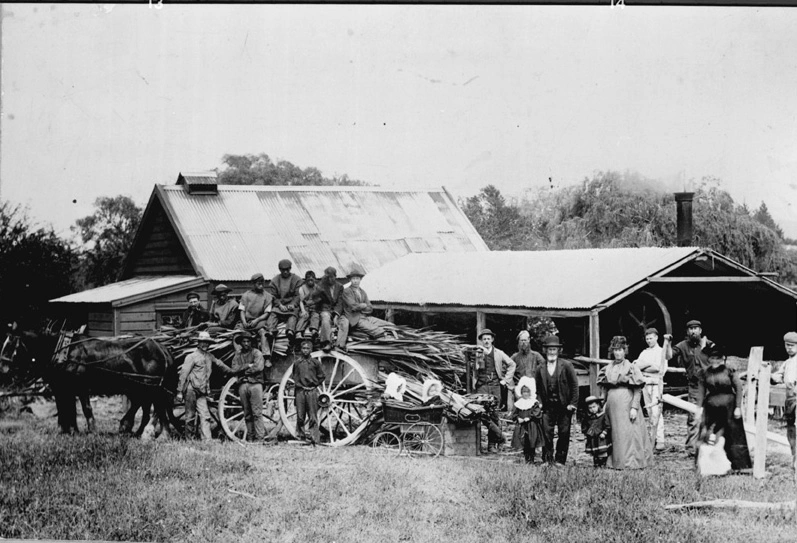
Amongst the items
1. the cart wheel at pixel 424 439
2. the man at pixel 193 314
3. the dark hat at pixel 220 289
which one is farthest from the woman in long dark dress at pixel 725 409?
the man at pixel 193 314

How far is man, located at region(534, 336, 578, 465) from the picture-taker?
8.50 metres

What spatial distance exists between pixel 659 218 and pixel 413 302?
6.02 m

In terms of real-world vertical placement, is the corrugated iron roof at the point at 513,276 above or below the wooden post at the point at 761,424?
above

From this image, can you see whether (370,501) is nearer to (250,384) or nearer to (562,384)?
(562,384)

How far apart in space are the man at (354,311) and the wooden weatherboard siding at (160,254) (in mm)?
2008

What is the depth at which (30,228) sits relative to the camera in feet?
30.9

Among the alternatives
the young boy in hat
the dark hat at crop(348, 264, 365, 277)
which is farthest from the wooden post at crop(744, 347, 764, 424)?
the dark hat at crop(348, 264, 365, 277)

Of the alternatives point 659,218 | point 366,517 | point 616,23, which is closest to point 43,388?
point 366,517

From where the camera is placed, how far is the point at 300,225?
10117mm

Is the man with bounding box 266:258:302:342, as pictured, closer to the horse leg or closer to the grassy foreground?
the grassy foreground

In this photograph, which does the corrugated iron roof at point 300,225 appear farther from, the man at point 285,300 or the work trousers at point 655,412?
the work trousers at point 655,412

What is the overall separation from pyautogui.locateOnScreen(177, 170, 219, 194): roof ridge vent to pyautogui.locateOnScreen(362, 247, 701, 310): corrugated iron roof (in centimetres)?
213

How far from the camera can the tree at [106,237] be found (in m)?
9.56

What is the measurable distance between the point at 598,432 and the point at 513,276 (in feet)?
8.70
